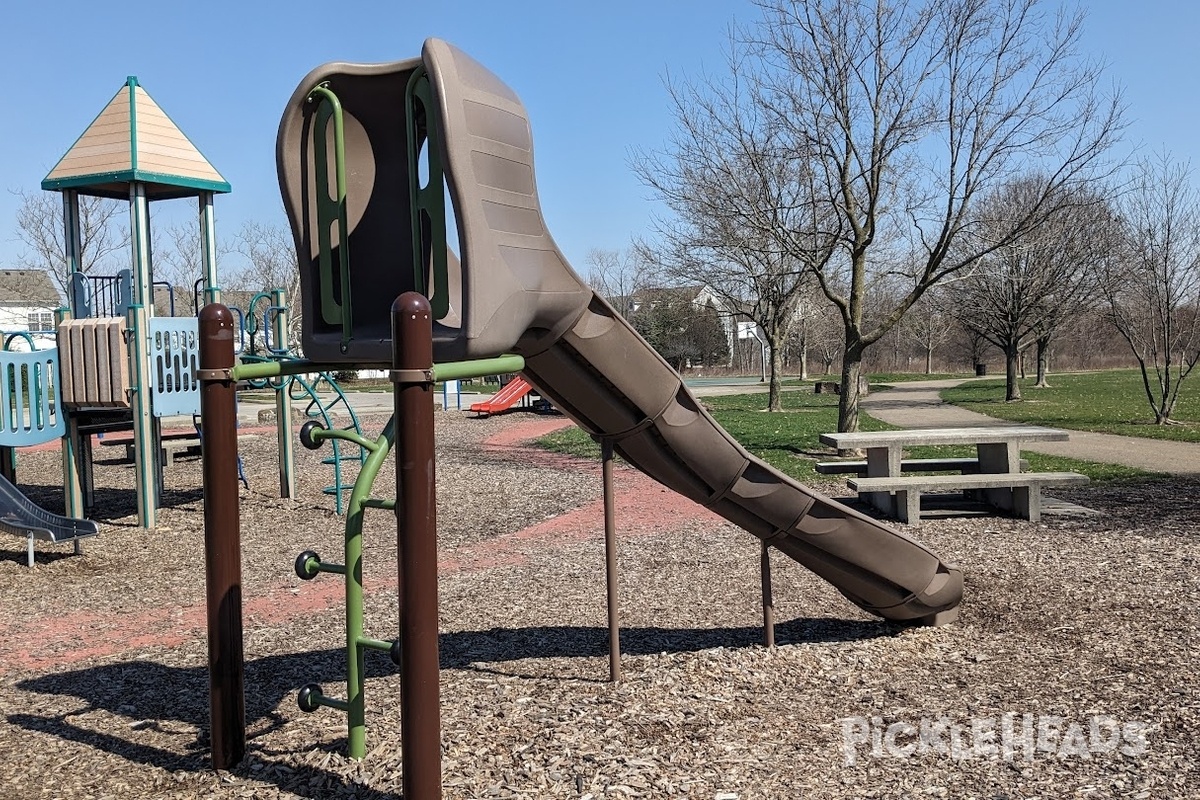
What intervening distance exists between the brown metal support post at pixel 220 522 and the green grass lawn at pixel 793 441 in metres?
8.32

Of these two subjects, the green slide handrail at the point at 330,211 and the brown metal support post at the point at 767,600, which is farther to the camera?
the brown metal support post at the point at 767,600

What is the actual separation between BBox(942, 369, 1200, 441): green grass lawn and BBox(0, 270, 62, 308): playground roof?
3432 centimetres

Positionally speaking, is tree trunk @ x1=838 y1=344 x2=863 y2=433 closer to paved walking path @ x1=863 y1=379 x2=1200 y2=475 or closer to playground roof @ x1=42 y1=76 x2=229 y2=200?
paved walking path @ x1=863 y1=379 x2=1200 y2=475

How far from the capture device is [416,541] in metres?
2.74

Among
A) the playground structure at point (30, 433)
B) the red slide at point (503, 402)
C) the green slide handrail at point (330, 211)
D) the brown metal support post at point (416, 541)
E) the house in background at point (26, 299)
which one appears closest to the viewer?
the brown metal support post at point (416, 541)

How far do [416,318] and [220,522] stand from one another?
1.34 metres

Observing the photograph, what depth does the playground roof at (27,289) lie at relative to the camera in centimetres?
4009

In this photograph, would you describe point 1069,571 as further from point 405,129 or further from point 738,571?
point 405,129

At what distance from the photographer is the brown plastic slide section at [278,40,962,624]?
121 inches

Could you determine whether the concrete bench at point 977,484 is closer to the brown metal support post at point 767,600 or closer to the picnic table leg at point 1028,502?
the picnic table leg at point 1028,502

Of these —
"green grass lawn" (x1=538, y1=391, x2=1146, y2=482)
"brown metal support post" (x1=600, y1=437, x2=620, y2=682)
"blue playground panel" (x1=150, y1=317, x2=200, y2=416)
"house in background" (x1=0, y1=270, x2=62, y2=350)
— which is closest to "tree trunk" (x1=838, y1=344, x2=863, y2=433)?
"green grass lawn" (x1=538, y1=391, x2=1146, y2=482)

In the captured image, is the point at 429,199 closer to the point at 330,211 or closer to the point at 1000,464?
the point at 330,211

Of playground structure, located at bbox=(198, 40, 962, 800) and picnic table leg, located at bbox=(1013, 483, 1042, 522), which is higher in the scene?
playground structure, located at bbox=(198, 40, 962, 800)

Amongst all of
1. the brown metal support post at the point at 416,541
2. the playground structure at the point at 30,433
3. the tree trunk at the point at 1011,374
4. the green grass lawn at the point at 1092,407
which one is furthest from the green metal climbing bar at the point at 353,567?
the tree trunk at the point at 1011,374
